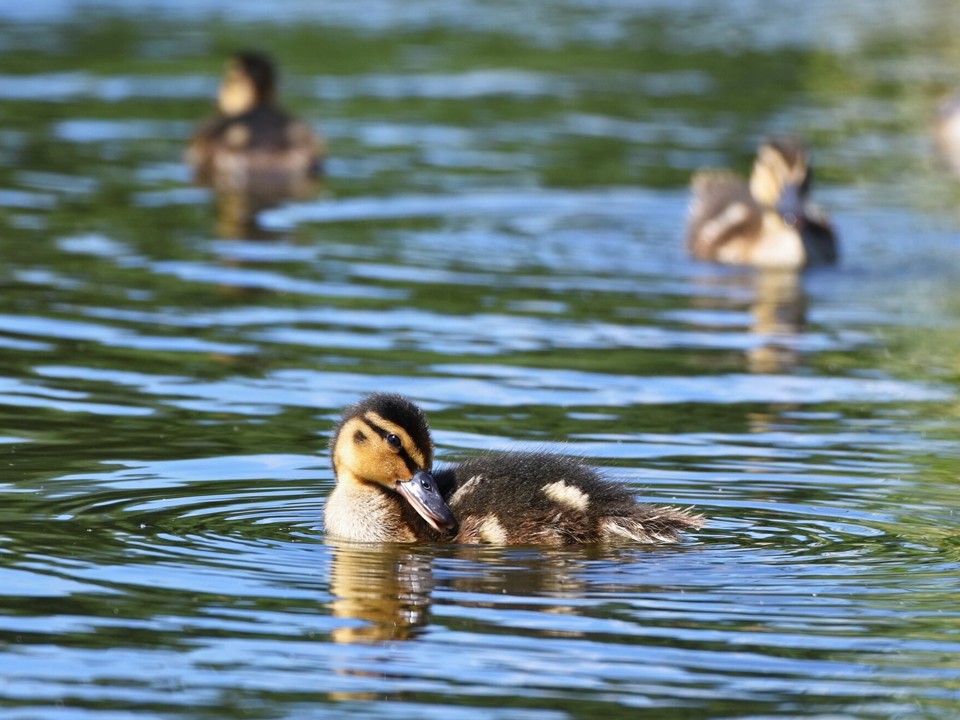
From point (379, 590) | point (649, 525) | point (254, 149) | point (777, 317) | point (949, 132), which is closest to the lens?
point (379, 590)

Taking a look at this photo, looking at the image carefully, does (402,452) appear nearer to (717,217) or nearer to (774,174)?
(717,217)

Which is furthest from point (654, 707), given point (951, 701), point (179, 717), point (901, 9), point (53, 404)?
point (901, 9)

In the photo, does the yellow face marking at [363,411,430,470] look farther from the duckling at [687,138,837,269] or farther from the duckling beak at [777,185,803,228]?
the duckling beak at [777,185,803,228]

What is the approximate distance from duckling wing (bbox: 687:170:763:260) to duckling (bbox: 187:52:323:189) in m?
4.29

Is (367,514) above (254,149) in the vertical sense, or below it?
below

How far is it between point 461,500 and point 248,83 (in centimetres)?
1327

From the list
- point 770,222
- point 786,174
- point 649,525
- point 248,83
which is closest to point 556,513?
point 649,525

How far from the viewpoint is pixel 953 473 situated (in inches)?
361

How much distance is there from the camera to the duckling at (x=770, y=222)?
1556 cm

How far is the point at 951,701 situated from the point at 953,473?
9.95 feet

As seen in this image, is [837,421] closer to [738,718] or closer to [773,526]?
[773,526]

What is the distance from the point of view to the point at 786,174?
1611cm

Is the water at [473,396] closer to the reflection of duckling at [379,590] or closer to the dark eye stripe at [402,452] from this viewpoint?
the reflection of duckling at [379,590]

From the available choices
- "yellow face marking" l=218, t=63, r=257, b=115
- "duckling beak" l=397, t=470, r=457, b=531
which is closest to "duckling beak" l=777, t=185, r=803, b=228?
"yellow face marking" l=218, t=63, r=257, b=115
